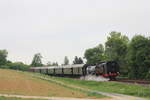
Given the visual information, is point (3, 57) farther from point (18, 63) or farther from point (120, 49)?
point (120, 49)

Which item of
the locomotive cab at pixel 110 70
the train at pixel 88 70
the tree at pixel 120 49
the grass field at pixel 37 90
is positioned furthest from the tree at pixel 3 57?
the grass field at pixel 37 90

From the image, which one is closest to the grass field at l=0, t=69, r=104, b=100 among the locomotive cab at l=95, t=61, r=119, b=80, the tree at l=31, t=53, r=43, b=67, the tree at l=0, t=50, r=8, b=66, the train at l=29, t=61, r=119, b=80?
the locomotive cab at l=95, t=61, r=119, b=80

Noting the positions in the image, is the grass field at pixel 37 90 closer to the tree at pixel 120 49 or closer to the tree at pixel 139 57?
the tree at pixel 139 57

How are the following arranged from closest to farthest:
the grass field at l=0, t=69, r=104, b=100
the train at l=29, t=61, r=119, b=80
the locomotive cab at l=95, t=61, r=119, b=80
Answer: the grass field at l=0, t=69, r=104, b=100
the locomotive cab at l=95, t=61, r=119, b=80
the train at l=29, t=61, r=119, b=80

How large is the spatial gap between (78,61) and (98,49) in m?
25.0

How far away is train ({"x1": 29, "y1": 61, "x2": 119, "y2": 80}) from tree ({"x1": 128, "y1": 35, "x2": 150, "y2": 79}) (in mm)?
4214

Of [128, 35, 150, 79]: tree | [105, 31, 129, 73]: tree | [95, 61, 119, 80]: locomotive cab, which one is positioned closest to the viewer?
[95, 61, 119, 80]: locomotive cab

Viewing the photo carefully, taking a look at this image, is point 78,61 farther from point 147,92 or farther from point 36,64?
point 147,92

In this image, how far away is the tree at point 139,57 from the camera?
147 feet

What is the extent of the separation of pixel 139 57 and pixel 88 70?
12.9 m

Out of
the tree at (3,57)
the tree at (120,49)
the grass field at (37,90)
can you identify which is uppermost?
the tree at (3,57)

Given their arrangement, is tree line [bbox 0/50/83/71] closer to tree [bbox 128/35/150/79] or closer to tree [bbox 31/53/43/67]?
tree [bbox 31/53/43/67]

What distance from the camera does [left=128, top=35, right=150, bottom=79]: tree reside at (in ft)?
147

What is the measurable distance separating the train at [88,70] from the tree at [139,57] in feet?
13.8
